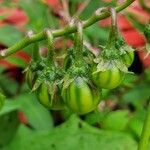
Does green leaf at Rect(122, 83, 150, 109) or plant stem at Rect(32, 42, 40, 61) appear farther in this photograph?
green leaf at Rect(122, 83, 150, 109)

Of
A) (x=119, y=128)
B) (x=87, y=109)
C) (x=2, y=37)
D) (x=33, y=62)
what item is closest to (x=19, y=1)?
(x=2, y=37)

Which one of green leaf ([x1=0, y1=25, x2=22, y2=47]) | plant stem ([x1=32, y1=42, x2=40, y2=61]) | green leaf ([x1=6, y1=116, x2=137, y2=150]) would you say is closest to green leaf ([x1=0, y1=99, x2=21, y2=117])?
green leaf ([x1=6, y1=116, x2=137, y2=150])

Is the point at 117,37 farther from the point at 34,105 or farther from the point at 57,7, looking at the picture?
the point at 57,7

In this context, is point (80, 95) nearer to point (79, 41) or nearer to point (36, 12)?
point (79, 41)

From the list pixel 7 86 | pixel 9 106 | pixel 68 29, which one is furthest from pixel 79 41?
pixel 7 86

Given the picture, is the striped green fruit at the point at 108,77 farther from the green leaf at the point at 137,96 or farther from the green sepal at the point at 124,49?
the green leaf at the point at 137,96

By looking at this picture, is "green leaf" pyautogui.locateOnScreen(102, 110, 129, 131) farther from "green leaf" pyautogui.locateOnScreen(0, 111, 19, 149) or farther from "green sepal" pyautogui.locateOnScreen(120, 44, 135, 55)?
"green sepal" pyautogui.locateOnScreen(120, 44, 135, 55)
